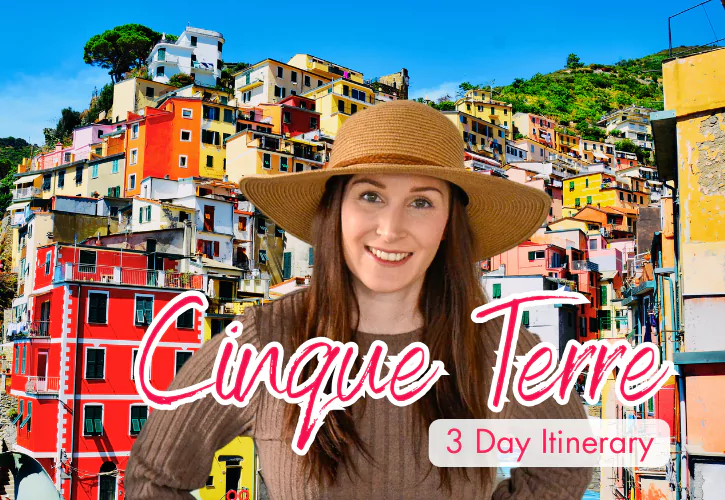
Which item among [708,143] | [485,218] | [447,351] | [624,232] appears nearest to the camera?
[447,351]

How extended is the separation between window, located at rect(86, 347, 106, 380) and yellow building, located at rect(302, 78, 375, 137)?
81.5 ft

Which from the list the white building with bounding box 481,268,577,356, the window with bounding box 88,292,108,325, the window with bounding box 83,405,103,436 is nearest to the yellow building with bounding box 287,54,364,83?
the white building with bounding box 481,268,577,356

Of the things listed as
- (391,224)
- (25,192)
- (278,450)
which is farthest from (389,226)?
(25,192)

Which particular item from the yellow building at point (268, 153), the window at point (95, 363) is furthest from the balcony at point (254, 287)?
the yellow building at point (268, 153)

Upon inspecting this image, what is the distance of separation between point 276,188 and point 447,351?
0.59 metres

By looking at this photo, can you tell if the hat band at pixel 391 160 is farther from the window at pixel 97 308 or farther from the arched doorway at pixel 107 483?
the window at pixel 97 308

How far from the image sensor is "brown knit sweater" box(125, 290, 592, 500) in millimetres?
1677

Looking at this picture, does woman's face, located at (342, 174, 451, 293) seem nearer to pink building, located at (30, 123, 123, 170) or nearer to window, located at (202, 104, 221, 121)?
window, located at (202, 104, 221, 121)

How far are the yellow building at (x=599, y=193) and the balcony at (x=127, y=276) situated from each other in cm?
3116

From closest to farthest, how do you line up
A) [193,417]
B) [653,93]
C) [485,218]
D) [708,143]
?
[193,417] < [485,218] < [708,143] < [653,93]

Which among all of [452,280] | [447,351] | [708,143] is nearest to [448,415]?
[447,351]

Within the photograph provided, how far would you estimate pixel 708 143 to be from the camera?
7.82 m

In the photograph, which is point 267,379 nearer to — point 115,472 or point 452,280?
point 452,280

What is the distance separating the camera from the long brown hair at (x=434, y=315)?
1.76 m
